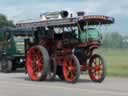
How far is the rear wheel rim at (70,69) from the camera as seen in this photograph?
67.2 ft

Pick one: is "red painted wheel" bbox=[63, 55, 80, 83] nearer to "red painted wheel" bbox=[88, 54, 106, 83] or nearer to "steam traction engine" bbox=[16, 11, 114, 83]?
"steam traction engine" bbox=[16, 11, 114, 83]

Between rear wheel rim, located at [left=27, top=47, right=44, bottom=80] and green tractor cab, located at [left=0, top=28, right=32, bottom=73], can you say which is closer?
rear wheel rim, located at [left=27, top=47, right=44, bottom=80]

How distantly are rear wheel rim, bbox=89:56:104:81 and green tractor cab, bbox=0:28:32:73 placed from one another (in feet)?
26.9

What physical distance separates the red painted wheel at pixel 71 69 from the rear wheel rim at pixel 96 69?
873 millimetres

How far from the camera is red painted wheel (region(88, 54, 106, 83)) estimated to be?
20.7 meters

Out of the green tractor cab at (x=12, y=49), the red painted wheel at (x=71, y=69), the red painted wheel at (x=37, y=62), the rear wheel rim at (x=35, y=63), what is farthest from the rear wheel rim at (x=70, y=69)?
the green tractor cab at (x=12, y=49)

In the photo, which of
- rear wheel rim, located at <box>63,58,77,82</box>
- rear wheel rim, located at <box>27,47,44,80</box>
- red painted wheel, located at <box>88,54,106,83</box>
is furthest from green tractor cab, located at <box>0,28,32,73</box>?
red painted wheel, located at <box>88,54,106,83</box>

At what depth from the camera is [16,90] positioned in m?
18.1

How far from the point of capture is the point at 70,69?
2075cm

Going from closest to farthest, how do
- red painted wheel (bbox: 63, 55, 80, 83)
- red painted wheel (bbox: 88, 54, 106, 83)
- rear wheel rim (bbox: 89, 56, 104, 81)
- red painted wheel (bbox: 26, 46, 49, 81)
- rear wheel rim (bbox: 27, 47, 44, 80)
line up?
red painted wheel (bbox: 63, 55, 80, 83) → red painted wheel (bbox: 88, 54, 106, 83) → rear wheel rim (bbox: 89, 56, 104, 81) → red painted wheel (bbox: 26, 46, 49, 81) → rear wheel rim (bbox: 27, 47, 44, 80)

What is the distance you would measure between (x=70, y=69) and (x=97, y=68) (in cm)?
105

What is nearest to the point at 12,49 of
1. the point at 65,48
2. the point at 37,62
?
the point at 37,62

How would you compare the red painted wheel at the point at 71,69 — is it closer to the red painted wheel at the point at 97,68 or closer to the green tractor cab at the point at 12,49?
the red painted wheel at the point at 97,68

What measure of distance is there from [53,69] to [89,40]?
6.79 ft
